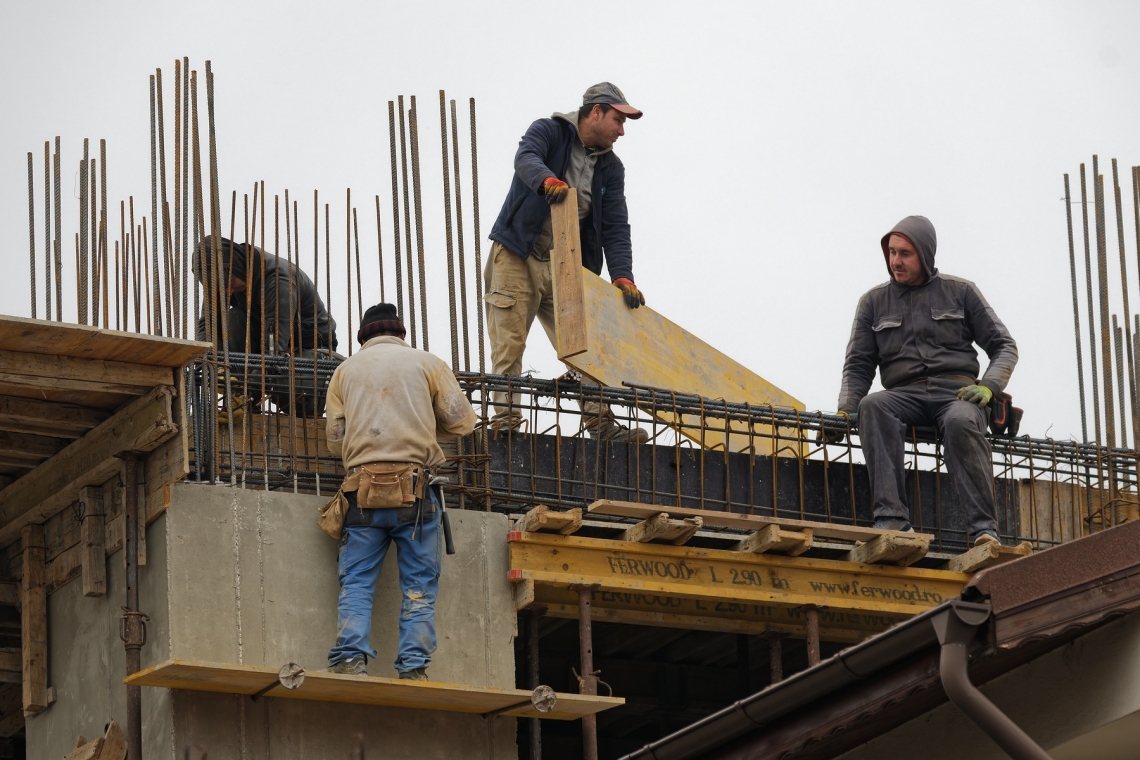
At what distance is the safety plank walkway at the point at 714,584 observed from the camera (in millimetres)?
12906

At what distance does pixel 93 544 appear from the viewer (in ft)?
41.7

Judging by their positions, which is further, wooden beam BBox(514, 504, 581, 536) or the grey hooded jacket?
the grey hooded jacket

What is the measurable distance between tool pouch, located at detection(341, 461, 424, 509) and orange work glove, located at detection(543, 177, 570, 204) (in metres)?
2.71

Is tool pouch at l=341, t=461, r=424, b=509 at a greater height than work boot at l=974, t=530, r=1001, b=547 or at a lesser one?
greater

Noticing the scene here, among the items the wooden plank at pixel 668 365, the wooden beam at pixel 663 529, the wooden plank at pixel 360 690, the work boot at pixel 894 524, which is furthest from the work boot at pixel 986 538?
the wooden plank at pixel 360 690

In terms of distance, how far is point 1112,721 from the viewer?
8180 mm

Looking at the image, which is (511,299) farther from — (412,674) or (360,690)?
(360,690)

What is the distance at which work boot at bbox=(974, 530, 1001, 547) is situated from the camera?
1373 centimetres

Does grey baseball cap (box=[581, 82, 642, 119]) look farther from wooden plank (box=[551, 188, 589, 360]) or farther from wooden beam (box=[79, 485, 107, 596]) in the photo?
wooden beam (box=[79, 485, 107, 596])

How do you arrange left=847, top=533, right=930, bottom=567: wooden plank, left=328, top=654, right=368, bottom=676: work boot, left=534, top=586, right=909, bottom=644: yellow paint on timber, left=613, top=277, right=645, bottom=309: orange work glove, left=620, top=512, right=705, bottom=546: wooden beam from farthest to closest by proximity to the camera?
left=613, top=277, right=645, bottom=309: orange work glove
left=847, top=533, right=930, bottom=567: wooden plank
left=534, top=586, right=909, bottom=644: yellow paint on timber
left=620, top=512, right=705, bottom=546: wooden beam
left=328, top=654, right=368, bottom=676: work boot

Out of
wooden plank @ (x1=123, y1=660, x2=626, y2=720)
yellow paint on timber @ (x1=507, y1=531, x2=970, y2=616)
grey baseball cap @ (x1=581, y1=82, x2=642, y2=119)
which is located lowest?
wooden plank @ (x1=123, y1=660, x2=626, y2=720)

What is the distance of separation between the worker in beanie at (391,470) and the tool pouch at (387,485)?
11 mm

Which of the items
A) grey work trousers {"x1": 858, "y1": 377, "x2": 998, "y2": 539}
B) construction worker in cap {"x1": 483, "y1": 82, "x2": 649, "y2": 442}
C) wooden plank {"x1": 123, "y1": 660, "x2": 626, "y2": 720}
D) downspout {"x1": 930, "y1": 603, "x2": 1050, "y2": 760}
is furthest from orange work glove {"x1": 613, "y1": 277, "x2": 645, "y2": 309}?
downspout {"x1": 930, "y1": 603, "x2": 1050, "y2": 760}

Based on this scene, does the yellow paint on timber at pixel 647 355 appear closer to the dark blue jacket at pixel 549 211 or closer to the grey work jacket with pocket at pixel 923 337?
the dark blue jacket at pixel 549 211
